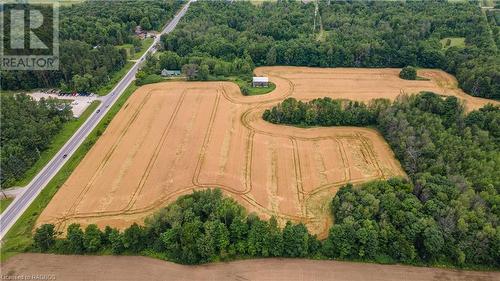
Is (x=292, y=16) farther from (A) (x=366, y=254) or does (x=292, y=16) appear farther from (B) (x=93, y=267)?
(B) (x=93, y=267)

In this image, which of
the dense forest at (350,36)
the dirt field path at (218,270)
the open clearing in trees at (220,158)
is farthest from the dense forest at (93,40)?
the dirt field path at (218,270)

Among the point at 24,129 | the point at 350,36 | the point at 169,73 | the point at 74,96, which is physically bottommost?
the point at 24,129

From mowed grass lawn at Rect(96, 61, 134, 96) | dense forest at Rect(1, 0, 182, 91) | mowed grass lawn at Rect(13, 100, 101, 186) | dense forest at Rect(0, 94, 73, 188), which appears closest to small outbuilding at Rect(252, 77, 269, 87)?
mowed grass lawn at Rect(96, 61, 134, 96)

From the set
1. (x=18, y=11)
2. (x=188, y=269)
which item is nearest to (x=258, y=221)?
(x=188, y=269)

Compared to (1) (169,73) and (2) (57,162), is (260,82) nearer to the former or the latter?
(1) (169,73)

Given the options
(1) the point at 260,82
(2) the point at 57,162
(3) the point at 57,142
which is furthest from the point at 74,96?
(1) the point at 260,82

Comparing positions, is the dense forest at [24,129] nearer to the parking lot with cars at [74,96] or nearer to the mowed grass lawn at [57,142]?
the mowed grass lawn at [57,142]

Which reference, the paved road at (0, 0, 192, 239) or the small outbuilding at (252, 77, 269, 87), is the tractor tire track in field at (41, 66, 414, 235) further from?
the small outbuilding at (252, 77, 269, 87)
